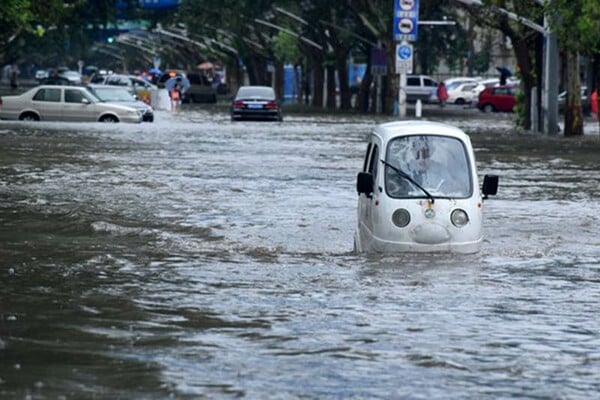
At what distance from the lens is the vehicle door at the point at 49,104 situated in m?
56.3

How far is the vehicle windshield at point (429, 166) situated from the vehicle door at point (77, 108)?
126 feet

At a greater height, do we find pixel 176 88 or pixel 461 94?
pixel 176 88

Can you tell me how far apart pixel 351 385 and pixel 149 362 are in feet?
5.06

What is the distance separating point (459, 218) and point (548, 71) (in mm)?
35576

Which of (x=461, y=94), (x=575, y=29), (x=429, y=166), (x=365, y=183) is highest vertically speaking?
(x=575, y=29)

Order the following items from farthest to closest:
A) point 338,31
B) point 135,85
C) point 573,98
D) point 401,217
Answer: point 135,85 → point 338,31 → point 573,98 → point 401,217

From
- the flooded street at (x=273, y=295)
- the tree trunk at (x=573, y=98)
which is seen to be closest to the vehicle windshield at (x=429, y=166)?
the flooded street at (x=273, y=295)

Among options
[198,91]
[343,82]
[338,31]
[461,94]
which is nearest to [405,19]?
[338,31]

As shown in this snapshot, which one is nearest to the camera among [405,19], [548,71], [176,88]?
[548,71]

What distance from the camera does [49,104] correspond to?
56500 millimetres

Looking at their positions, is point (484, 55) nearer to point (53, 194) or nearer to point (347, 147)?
point (347, 147)

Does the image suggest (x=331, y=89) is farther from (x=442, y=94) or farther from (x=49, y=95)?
(x=49, y=95)

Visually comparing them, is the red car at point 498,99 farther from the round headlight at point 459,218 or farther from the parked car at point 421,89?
the round headlight at point 459,218

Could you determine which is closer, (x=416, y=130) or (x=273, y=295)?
(x=273, y=295)
